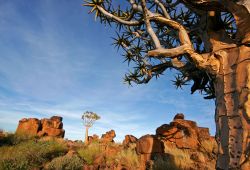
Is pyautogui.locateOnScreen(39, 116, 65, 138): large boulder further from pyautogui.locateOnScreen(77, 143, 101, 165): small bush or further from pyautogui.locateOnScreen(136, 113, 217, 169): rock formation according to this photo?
pyautogui.locateOnScreen(136, 113, 217, 169): rock formation

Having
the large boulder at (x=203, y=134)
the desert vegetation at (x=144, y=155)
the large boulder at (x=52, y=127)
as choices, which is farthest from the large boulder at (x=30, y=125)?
the large boulder at (x=203, y=134)

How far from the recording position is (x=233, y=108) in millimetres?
4137

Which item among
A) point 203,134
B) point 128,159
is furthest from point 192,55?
point 203,134

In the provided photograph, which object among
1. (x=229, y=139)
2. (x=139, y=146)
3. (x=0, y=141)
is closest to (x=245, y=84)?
(x=229, y=139)

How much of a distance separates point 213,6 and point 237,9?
0.71 metres

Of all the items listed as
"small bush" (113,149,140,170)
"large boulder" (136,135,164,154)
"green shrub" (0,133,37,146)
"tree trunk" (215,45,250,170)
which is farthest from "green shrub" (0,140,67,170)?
"tree trunk" (215,45,250,170)

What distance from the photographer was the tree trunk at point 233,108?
3806 mm

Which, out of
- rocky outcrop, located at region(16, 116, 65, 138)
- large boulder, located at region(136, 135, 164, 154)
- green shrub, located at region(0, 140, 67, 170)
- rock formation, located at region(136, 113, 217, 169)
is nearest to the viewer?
green shrub, located at region(0, 140, 67, 170)

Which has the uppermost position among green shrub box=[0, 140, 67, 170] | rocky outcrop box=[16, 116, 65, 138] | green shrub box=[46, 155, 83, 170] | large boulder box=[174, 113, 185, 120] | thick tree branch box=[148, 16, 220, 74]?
rocky outcrop box=[16, 116, 65, 138]

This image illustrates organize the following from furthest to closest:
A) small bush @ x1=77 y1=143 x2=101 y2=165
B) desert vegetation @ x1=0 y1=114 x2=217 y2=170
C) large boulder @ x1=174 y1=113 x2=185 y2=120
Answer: large boulder @ x1=174 y1=113 x2=185 y2=120
small bush @ x1=77 y1=143 x2=101 y2=165
desert vegetation @ x1=0 y1=114 x2=217 y2=170

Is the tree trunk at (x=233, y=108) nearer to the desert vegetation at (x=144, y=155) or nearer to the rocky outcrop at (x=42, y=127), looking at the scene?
the desert vegetation at (x=144, y=155)

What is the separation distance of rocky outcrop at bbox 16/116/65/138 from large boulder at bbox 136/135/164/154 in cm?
1404

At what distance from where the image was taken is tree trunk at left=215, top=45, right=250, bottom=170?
3806 millimetres

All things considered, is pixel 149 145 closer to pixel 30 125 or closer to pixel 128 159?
pixel 128 159
